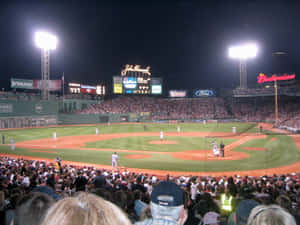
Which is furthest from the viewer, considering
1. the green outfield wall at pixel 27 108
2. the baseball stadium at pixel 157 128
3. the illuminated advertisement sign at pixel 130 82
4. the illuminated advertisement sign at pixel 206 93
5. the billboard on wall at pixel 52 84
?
the illuminated advertisement sign at pixel 206 93

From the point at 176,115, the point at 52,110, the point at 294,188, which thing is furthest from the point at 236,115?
the point at 294,188

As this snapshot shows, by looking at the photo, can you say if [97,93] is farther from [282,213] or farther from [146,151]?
[282,213]

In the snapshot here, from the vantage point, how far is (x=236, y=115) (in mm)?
58312

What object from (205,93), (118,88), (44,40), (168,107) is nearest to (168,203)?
(44,40)

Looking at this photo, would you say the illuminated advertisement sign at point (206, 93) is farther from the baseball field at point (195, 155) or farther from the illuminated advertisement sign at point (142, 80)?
the baseball field at point (195, 155)

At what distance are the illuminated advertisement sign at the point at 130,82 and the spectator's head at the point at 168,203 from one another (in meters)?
66.6

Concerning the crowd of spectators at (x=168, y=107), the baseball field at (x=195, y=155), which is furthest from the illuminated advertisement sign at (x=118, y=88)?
the baseball field at (x=195, y=155)

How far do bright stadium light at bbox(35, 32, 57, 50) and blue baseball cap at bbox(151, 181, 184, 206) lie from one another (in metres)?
52.7

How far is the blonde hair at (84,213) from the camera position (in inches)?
53.9

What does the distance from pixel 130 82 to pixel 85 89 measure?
12788 mm

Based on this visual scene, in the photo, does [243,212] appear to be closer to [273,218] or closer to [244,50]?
[273,218]

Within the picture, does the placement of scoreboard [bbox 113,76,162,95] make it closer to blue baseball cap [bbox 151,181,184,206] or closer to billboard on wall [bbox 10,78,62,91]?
billboard on wall [bbox 10,78,62,91]

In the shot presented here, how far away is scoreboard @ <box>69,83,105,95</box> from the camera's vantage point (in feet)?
215

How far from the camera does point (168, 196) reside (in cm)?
216
